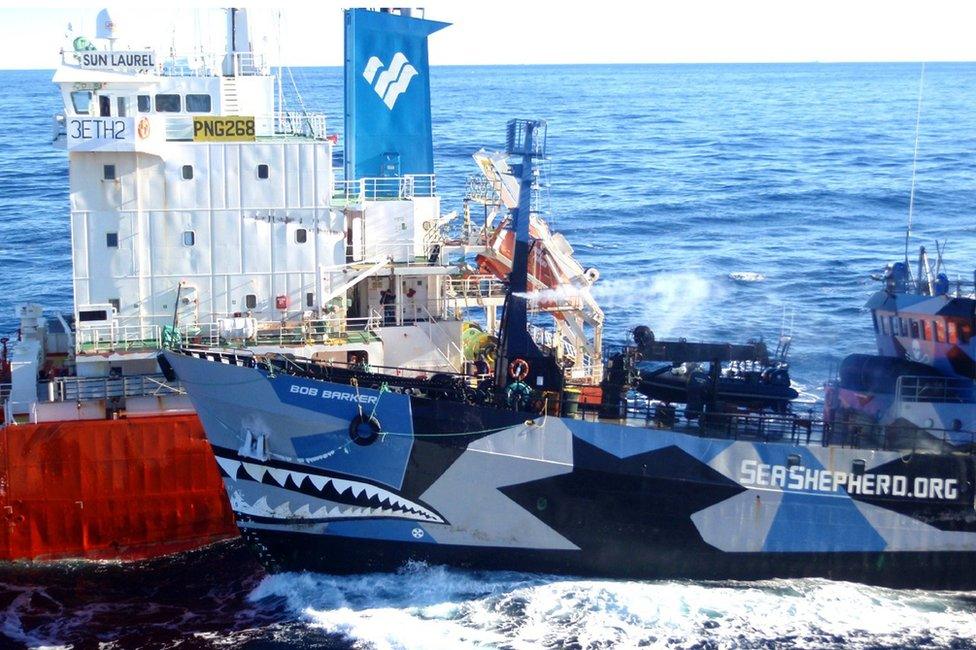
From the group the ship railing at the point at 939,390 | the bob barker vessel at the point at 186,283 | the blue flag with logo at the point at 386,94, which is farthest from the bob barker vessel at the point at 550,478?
the blue flag with logo at the point at 386,94

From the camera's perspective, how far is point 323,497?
71.7 feet

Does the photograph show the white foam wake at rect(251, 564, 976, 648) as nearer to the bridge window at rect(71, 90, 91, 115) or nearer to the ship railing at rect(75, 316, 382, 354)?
the ship railing at rect(75, 316, 382, 354)

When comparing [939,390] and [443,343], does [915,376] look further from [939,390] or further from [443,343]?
[443,343]

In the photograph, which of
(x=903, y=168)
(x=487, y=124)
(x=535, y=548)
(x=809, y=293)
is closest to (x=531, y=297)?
(x=535, y=548)

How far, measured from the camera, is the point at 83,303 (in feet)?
81.0

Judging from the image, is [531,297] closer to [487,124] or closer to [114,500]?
[114,500]

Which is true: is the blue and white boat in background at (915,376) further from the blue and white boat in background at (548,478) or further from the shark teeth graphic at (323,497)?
the shark teeth graphic at (323,497)

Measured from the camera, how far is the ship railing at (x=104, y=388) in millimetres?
23953

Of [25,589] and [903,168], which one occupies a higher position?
[903,168]

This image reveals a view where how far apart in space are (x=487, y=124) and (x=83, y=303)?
6903 cm

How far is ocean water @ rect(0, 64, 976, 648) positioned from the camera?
21156 millimetres

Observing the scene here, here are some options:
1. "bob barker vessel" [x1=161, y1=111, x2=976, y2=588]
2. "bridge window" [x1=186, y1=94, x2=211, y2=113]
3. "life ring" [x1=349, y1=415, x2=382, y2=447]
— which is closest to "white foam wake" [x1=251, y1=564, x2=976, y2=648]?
"bob barker vessel" [x1=161, y1=111, x2=976, y2=588]

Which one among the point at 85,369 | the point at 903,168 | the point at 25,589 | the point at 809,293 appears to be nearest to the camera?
the point at 25,589

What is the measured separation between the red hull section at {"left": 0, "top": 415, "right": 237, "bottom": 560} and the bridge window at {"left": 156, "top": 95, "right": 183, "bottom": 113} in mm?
6590
